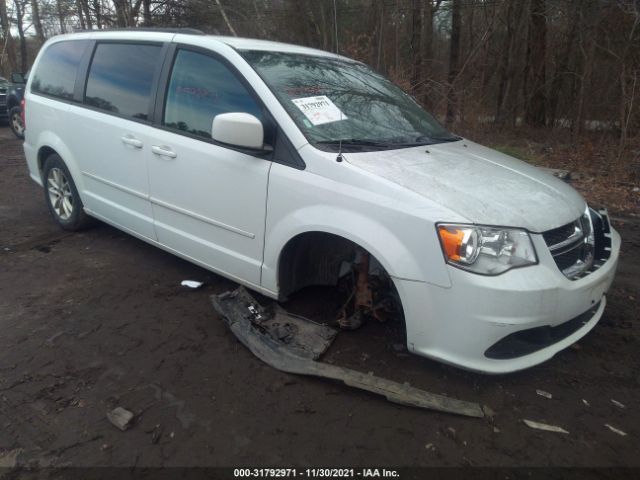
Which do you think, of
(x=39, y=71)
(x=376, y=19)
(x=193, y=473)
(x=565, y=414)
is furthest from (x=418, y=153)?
(x=376, y=19)

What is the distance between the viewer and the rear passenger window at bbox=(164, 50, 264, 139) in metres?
3.21

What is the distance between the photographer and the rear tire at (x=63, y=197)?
480 centimetres

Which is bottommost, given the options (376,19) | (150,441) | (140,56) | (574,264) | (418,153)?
(150,441)

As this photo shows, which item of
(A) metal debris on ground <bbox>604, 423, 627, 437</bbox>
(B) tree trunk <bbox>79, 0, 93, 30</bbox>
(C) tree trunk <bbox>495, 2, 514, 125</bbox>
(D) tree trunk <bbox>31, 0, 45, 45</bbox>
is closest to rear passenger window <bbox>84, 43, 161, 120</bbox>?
(A) metal debris on ground <bbox>604, 423, 627, 437</bbox>

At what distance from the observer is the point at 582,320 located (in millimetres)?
2898

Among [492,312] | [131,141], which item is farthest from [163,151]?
[492,312]

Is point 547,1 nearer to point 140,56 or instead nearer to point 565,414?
point 140,56

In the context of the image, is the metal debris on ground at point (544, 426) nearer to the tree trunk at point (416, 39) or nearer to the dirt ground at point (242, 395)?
the dirt ground at point (242, 395)

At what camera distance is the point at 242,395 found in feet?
8.75

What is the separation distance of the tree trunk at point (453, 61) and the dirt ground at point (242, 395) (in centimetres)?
779

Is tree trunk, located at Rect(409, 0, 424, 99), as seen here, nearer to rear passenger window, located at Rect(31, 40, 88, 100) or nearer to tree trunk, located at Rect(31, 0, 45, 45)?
rear passenger window, located at Rect(31, 40, 88, 100)

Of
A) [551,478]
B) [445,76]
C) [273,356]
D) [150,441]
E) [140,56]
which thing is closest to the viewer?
[551,478]

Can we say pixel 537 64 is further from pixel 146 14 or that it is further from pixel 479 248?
pixel 146 14

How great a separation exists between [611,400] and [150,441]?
7.78 feet
